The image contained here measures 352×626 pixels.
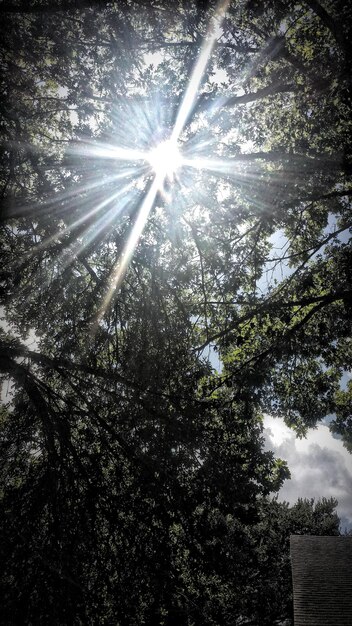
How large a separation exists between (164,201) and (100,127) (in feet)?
8.54

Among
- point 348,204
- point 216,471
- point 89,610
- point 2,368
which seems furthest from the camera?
point 348,204

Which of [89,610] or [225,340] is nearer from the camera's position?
[89,610]

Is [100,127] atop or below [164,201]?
atop

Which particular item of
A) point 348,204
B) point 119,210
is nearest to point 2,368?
point 119,210

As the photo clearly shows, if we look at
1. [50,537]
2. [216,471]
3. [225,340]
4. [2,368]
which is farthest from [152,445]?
[2,368]

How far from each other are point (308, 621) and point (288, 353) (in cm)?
757

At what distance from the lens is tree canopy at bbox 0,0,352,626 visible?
5859 mm

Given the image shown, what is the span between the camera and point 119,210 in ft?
20.8

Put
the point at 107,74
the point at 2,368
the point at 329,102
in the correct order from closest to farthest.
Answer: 1. the point at 329,102
2. the point at 107,74
3. the point at 2,368

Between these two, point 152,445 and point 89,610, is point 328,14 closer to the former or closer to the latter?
point 152,445

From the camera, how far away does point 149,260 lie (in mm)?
6609

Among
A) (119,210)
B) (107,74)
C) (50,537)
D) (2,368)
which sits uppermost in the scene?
(107,74)

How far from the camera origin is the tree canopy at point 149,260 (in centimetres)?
586

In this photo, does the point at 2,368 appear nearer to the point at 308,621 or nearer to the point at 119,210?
the point at 119,210
